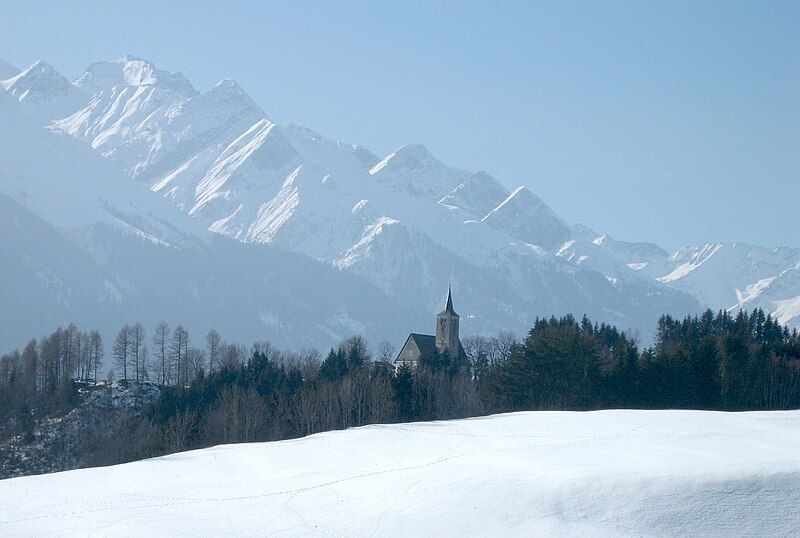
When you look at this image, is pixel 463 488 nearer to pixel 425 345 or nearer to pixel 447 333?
pixel 425 345

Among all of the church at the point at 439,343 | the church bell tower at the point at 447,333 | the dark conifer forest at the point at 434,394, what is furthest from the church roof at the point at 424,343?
the dark conifer forest at the point at 434,394

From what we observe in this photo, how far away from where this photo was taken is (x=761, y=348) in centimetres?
10331

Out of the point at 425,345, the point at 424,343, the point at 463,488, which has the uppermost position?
the point at 424,343

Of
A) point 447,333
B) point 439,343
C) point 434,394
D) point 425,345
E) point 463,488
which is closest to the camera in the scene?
point 463,488

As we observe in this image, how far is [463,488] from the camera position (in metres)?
43.1

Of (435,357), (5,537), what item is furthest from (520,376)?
(5,537)

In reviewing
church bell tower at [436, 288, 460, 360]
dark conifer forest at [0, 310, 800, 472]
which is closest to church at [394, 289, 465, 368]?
church bell tower at [436, 288, 460, 360]

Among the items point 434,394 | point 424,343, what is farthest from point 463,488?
point 424,343

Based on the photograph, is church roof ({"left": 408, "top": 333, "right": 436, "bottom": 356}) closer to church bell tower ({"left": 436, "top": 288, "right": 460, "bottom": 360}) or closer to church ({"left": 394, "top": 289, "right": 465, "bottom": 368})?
church ({"left": 394, "top": 289, "right": 465, "bottom": 368})

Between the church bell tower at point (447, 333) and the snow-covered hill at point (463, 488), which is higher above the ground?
the church bell tower at point (447, 333)

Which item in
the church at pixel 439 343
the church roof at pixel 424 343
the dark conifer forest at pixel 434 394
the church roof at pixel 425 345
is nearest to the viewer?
the dark conifer forest at pixel 434 394

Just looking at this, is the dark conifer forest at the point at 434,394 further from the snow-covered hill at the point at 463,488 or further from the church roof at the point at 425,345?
the church roof at the point at 425,345

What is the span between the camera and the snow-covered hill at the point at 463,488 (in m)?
38.2

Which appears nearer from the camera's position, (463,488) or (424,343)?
(463,488)
